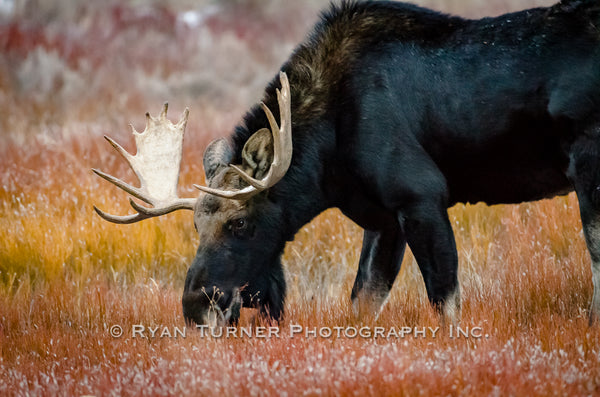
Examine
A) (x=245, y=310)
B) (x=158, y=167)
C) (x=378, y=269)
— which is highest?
(x=158, y=167)

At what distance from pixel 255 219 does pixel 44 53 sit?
14.6m

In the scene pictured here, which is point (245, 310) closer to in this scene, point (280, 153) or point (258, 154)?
point (258, 154)

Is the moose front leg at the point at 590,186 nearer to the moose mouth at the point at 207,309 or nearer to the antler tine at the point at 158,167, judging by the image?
the moose mouth at the point at 207,309

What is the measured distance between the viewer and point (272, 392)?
12.5 feet

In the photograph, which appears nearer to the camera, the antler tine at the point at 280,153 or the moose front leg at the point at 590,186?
the moose front leg at the point at 590,186

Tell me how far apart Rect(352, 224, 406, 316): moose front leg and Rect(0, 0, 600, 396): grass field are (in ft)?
0.41

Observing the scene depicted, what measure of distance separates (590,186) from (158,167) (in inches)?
104

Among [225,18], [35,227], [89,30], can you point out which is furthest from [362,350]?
[225,18]

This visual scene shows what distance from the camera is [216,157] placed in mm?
5328

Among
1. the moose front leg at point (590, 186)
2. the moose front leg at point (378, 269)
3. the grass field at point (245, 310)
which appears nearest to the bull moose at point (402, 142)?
the moose front leg at point (590, 186)

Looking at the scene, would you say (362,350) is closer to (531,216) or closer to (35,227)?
(531,216)

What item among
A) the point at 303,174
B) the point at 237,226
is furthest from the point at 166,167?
the point at 303,174

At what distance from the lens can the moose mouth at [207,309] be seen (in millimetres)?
4926

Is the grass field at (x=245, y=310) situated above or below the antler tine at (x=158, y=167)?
below
